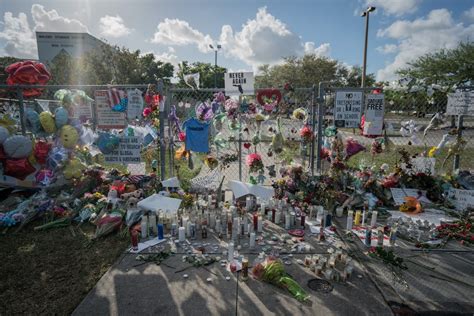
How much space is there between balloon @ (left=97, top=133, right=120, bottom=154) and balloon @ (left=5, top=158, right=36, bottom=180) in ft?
4.05

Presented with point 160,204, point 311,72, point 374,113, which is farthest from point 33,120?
point 311,72

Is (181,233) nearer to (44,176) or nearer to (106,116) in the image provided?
(106,116)

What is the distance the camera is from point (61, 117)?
5.13 metres

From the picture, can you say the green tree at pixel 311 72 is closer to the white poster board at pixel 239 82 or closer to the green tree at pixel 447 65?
the green tree at pixel 447 65

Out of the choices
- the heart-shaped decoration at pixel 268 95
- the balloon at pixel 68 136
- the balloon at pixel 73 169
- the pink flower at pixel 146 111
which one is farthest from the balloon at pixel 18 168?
the heart-shaped decoration at pixel 268 95

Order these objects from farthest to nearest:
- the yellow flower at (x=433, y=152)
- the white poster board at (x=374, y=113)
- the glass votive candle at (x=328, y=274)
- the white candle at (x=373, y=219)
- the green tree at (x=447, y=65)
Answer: the green tree at (x=447, y=65), the yellow flower at (x=433, y=152), the white poster board at (x=374, y=113), the white candle at (x=373, y=219), the glass votive candle at (x=328, y=274)

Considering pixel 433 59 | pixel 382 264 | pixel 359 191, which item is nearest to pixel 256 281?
pixel 382 264

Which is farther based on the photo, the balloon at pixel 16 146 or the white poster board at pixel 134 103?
the white poster board at pixel 134 103

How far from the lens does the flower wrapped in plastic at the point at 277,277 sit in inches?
107

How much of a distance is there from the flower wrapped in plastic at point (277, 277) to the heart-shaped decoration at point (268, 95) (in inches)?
118

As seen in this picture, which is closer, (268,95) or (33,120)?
(33,120)

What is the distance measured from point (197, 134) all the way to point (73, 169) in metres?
2.44

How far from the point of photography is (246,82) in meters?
4.94

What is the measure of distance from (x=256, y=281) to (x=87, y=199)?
11.6 ft
